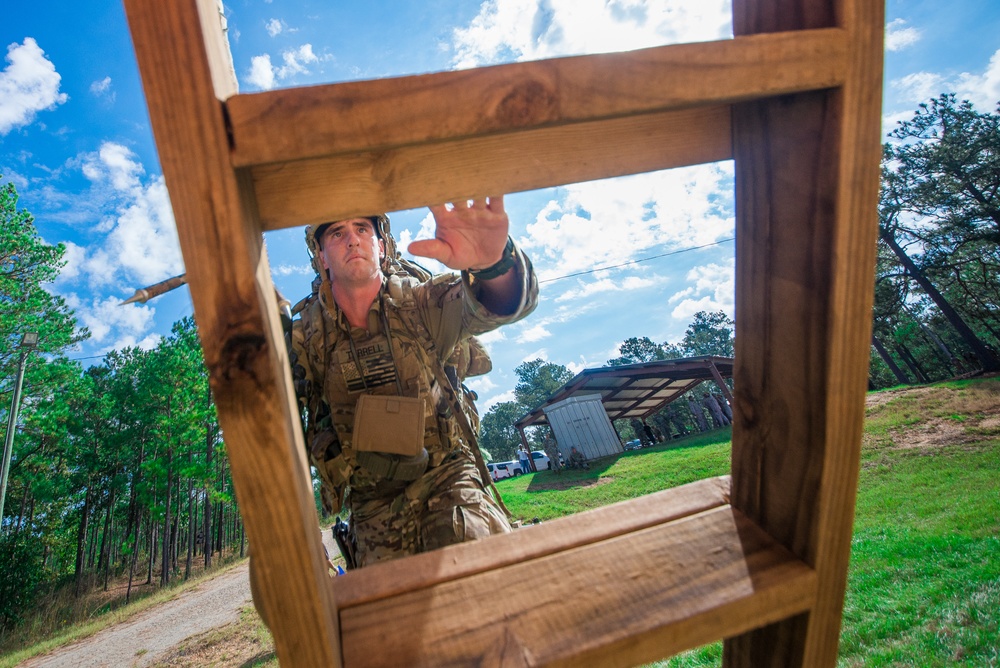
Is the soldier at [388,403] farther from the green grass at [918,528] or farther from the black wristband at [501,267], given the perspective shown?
the green grass at [918,528]

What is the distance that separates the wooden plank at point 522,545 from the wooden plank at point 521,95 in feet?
2.06

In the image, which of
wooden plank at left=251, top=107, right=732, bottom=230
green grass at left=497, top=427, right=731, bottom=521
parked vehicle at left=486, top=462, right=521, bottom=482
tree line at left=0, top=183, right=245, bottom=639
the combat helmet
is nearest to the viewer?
→ wooden plank at left=251, top=107, right=732, bottom=230

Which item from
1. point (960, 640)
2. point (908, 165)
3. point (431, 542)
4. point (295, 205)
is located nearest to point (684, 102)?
point (295, 205)

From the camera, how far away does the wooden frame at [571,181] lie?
0.56 m

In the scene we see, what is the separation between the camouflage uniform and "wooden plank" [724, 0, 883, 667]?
5.29ft

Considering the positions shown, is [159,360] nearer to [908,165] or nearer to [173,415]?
[173,415]

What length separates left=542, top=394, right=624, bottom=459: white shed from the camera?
1936 cm

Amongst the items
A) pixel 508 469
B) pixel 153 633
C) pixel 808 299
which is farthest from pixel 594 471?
pixel 508 469

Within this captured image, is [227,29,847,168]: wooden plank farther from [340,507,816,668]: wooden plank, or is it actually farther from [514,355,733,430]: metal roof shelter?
[514,355,733,430]: metal roof shelter

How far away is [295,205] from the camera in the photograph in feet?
2.13

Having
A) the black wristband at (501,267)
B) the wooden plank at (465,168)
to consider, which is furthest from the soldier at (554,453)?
the wooden plank at (465,168)

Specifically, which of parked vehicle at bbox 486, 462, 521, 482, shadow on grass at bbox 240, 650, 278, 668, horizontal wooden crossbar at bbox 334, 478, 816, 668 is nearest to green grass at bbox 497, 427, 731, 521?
shadow on grass at bbox 240, 650, 278, 668

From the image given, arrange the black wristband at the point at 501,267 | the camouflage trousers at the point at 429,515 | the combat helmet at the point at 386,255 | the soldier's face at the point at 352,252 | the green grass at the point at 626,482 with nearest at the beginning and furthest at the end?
the black wristband at the point at 501,267 → the camouflage trousers at the point at 429,515 → the soldier's face at the point at 352,252 → the combat helmet at the point at 386,255 → the green grass at the point at 626,482

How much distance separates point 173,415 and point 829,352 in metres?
28.1
